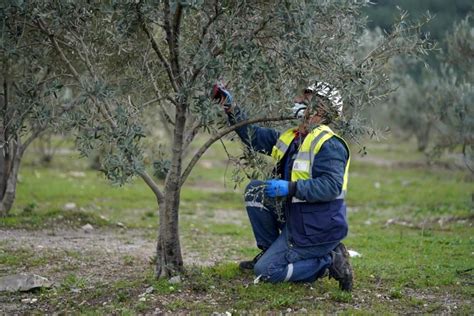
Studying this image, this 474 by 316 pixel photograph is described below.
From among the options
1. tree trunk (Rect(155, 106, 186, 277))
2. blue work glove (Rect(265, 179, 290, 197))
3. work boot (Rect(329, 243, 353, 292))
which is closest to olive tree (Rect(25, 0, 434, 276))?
tree trunk (Rect(155, 106, 186, 277))

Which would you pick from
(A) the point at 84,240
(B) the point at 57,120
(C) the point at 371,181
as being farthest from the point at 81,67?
(C) the point at 371,181

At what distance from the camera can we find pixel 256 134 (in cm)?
776

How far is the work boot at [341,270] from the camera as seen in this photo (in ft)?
24.6

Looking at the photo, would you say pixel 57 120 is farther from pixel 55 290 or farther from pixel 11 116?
pixel 55 290

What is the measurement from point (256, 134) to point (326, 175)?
952mm

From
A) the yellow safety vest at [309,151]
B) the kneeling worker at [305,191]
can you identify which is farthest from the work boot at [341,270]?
the yellow safety vest at [309,151]

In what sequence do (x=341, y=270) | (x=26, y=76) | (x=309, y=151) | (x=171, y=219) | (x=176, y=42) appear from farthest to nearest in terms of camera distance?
(x=26, y=76) < (x=171, y=219) < (x=341, y=270) < (x=309, y=151) < (x=176, y=42)

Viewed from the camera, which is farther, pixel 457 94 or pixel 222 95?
pixel 457 94

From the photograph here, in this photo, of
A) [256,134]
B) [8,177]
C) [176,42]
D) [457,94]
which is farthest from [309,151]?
[457,94]

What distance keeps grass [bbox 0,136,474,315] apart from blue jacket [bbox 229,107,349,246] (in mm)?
600

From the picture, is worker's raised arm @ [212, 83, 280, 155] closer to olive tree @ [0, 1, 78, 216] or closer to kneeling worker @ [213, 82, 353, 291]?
kneeling worker @ [213, 82, 353, 291]

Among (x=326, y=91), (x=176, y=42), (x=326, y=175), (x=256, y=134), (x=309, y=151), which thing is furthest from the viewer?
(x=256, y=134)

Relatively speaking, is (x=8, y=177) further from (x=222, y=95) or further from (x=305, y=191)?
(x=305, y=191)

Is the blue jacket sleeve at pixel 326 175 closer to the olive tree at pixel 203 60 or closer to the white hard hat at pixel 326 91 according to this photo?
the olive tree at pixel 203 60
